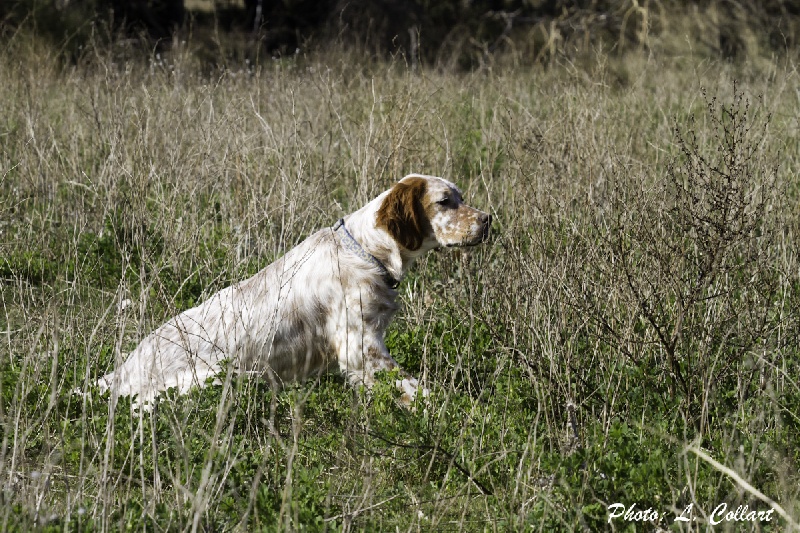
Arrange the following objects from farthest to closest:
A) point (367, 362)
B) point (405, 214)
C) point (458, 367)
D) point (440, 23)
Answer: point (440, 23) → point (405, 214) → point (367, 362) → point (458, 367)

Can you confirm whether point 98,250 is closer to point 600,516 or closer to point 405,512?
point 405,512

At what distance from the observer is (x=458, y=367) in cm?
295

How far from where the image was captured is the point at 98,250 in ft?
17.3

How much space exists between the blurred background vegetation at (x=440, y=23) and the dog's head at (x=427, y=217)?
301 inches

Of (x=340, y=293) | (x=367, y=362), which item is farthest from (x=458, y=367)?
(x=340, y=293)

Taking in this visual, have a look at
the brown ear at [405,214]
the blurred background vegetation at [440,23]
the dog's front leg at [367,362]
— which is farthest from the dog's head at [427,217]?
the blurred background vegetation at [440,23]

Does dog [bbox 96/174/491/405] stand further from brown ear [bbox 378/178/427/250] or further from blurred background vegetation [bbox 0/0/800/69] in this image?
blurred background vegetation [bbox 0/0/800/69]

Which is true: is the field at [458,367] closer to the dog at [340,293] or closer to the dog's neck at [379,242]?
the dog at [340,293]

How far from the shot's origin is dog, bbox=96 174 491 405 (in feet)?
Result: 12.7

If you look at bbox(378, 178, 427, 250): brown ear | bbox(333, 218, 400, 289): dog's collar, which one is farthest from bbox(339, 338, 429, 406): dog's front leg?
bbox(378, 178, 427, 250): brown ear

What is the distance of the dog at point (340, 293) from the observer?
3873mm

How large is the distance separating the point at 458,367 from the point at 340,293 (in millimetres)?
1171

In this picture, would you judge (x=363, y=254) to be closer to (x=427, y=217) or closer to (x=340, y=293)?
(x=340, y=293)

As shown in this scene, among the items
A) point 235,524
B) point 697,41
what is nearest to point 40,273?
point 235,524
